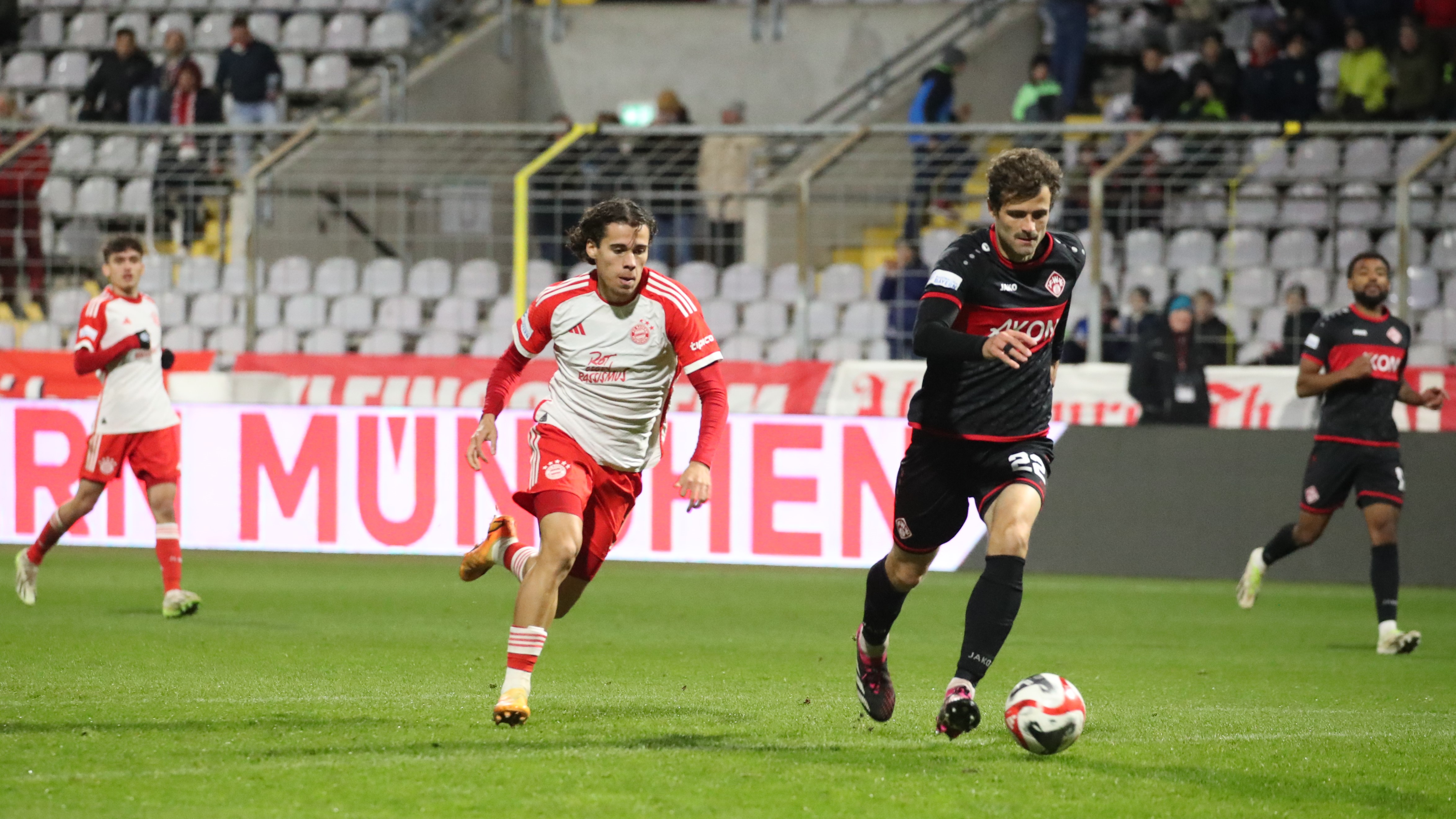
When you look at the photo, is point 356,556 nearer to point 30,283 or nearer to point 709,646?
point 30,283

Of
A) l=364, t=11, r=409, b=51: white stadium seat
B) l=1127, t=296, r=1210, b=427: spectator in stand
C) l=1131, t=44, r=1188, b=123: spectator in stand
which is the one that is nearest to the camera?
l=1127, t=296, r=1210, b=427: spectator in stand

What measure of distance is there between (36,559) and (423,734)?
18.1 feet

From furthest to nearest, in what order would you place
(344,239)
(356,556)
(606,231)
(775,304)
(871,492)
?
(344,239)
(775,304)
(356,556)
(871,492)
(606,231)

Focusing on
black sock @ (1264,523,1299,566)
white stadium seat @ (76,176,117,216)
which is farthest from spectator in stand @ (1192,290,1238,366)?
white stadium seat @ (76,176,117,216)

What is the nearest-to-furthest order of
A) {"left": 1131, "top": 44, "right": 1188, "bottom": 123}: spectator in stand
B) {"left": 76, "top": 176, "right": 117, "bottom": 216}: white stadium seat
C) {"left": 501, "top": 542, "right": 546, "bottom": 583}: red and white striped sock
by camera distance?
{"left": 501, "top": 542, "right": 546, "bottom": 583}: red and white striped sock, {"left": 76, "top": 176, "right": 117, "bottom": 216}: white stadium seat, {"left": 1131, "top": 44, "right": 1188, "bottom": 123}: spectator in stand

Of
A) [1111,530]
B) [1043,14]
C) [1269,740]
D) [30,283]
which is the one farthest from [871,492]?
[1043,14]

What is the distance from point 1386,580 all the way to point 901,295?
6.41 m

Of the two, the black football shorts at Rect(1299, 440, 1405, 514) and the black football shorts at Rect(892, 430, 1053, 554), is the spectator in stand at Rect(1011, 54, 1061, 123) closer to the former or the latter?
the black football shorts at Rect(1299, 440, 1405, 514)

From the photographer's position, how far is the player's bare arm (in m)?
9.87

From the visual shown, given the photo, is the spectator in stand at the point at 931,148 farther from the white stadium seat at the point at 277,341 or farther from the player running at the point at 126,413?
the player running at the point at 126,413

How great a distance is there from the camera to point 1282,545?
34.6ft

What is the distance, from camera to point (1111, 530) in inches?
536

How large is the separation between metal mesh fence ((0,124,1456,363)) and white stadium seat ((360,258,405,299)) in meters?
0.03

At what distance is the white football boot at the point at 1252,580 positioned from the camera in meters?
10.8
